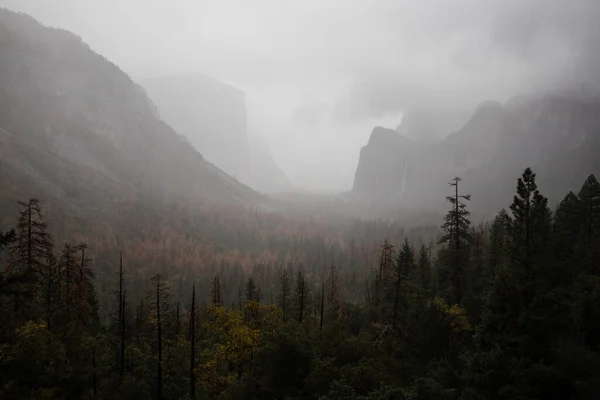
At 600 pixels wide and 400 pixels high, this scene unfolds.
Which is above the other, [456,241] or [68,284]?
[456,241]

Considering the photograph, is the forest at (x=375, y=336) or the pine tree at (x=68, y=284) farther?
the pine tree at (x=68, y=284)

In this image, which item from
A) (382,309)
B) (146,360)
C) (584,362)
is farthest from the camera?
(382,309)

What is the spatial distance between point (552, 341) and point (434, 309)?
1452cm

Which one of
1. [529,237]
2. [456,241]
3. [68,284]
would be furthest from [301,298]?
[529,237]

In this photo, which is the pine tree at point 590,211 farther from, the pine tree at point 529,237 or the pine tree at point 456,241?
the pine tree at point 529,237

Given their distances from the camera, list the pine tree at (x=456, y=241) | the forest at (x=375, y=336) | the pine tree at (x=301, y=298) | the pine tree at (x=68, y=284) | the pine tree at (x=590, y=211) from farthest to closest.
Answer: the pine tree at (x=301, y=298), the pine tree at (x=590, y=211), the pine tree at (x=456, y=241), the pine tree at (x=68, y=284), the forest at (x=375, y=336)

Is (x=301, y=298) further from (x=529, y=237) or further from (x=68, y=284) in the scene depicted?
(x=529, y=237)

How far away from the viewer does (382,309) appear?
4084cm

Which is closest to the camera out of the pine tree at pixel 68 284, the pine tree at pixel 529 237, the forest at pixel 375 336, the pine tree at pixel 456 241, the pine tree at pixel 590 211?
the forest at pixel 375 336

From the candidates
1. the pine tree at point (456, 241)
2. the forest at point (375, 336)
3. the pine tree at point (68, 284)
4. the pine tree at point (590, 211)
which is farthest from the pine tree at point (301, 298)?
the pine tree at point (590, 211)

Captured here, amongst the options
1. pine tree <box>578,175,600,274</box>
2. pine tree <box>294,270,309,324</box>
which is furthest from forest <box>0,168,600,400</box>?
pine tree <box>294,270,309,324</box>

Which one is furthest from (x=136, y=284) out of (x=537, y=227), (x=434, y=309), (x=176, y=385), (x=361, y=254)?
(x=537, y=227)

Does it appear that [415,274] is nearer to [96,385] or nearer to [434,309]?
[434,309]

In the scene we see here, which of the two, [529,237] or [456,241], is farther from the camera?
[456,241]
